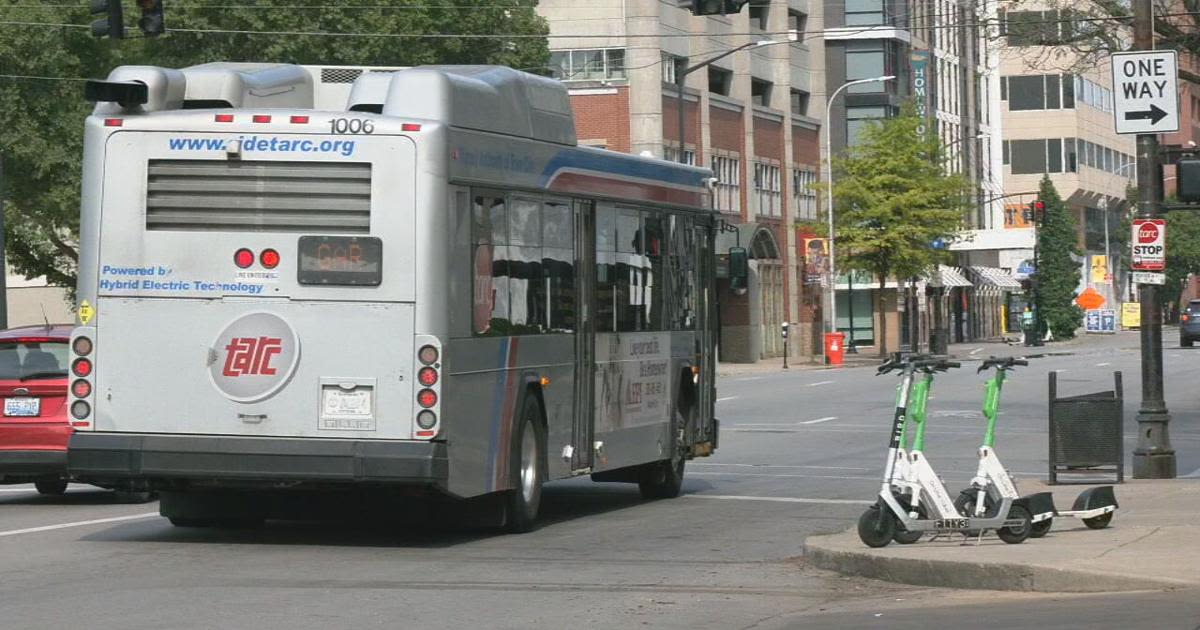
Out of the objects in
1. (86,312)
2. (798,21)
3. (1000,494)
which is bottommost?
(1000,494)

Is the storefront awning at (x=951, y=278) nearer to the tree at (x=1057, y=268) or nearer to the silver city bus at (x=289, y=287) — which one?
the tree at (x=1057, y=268)

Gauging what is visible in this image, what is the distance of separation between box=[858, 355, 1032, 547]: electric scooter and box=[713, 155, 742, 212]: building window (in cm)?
5495

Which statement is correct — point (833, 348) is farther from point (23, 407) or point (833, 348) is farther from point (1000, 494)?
point (1000, 494)

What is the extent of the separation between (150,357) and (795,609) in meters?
5.40

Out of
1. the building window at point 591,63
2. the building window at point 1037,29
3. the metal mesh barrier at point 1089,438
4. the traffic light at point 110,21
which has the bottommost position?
the metal mesh barrier at point 1089,438

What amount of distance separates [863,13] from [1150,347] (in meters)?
73.1

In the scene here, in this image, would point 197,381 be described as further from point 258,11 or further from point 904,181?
point 904,181

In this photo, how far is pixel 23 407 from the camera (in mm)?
18391

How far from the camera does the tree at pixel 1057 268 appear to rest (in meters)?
101

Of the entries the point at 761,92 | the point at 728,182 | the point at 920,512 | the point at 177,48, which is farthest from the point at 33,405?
the point at 761,92

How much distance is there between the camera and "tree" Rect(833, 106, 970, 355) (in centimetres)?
7156

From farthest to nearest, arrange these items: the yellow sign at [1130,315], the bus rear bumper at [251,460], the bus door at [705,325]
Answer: the yellow sign at [1130,315] → the bus door at [705,325] → the bus rear bumper at [251,460]

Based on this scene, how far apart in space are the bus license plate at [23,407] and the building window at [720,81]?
174ft

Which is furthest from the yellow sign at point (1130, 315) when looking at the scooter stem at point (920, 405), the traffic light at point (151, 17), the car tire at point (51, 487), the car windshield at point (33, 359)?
the scooter stem at point (920, 405)
